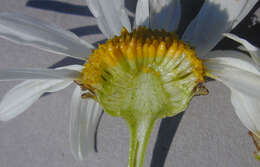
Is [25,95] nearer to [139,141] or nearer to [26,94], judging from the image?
[26,94]

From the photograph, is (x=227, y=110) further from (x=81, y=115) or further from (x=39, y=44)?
(x=39, y=44)

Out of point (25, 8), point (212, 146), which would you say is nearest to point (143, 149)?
point (212, 146)

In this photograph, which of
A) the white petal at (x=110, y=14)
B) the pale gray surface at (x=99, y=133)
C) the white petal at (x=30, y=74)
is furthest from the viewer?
the pale gray surface at (x=99, y=133)

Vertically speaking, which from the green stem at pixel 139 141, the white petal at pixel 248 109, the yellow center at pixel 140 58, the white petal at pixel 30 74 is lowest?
the green stem at pixel 139 141

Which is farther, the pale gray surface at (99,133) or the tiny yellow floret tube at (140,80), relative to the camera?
the pale gray surface at (99,133)

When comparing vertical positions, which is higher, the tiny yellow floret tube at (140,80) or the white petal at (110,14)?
the white petal at (110,14)

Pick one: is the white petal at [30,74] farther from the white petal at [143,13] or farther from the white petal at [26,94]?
the white petal at [143,13]

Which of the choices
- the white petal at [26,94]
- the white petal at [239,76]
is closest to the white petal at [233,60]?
the white petal at [239,76]
